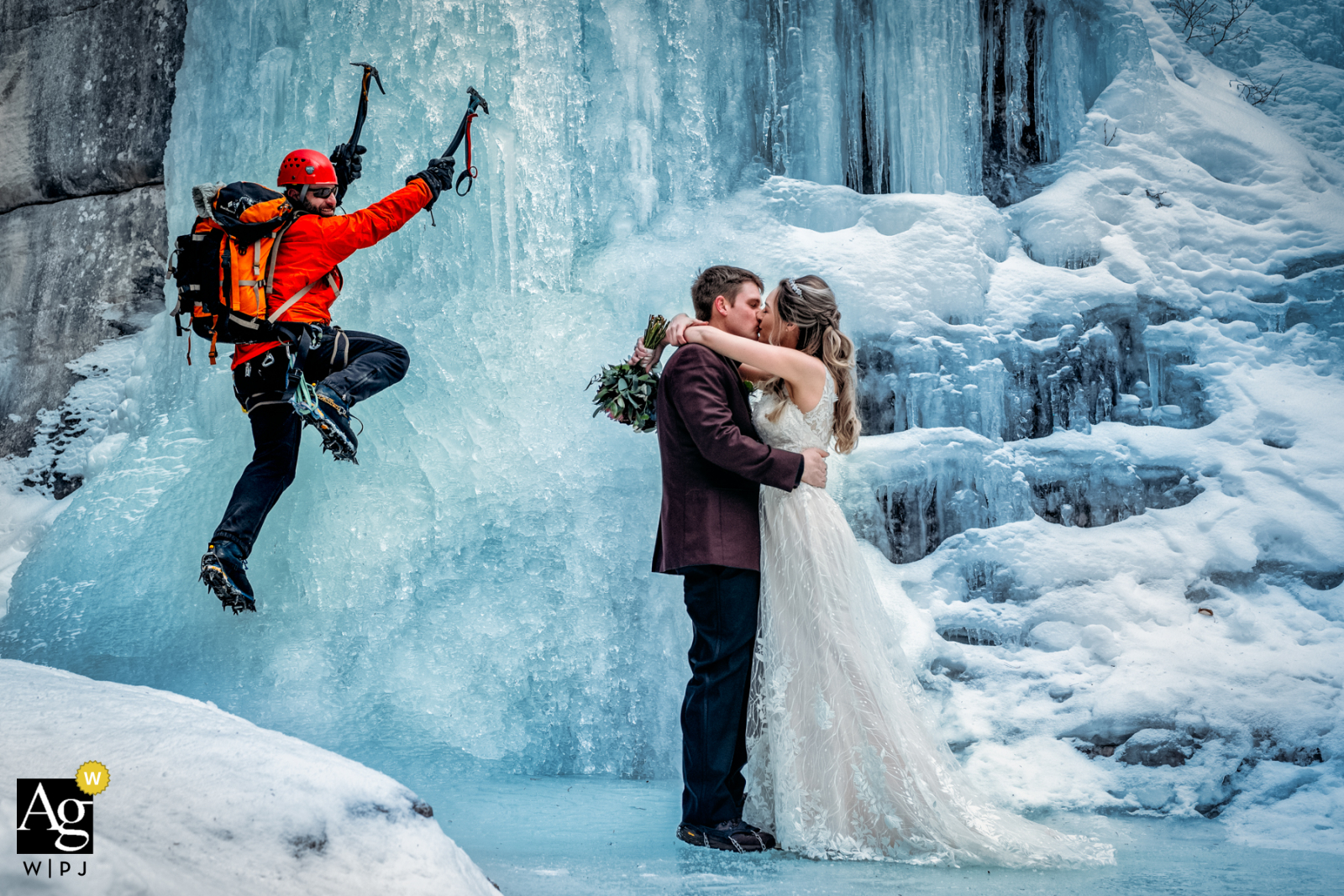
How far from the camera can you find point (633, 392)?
9.47 ft

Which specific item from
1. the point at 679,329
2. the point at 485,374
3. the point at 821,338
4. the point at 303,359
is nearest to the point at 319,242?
the point at 303,359

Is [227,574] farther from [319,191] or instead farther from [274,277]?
[319,191]

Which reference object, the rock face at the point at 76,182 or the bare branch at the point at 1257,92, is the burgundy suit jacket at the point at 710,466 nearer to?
the rock face at the point at 76,182

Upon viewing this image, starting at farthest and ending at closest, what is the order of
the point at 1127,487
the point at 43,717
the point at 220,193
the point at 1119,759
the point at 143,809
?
the point at 1127,487, the point at 1119,759, the point at 220,193, the point at 43,717, the point at 143,809

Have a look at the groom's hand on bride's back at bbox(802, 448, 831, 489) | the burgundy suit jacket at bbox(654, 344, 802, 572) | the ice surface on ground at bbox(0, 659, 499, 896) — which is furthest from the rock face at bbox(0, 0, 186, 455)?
the groom's hand on bride's back at bbox(802, 448, 831, 489)

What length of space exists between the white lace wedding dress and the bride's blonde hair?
0.04 m

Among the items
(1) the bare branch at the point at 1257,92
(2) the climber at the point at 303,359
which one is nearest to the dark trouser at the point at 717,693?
(2) the climber at the point at 303,359

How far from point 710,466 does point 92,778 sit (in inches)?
60.3

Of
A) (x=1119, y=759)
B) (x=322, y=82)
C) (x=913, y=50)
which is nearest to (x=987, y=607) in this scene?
(x=1119, y=759)

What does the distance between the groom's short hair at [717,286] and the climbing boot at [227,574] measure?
5.86 ft

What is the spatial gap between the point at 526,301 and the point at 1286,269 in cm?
377

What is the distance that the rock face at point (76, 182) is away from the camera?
5.43 meters

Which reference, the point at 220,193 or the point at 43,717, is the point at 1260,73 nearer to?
the point at 220,193

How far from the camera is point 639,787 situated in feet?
11.1
